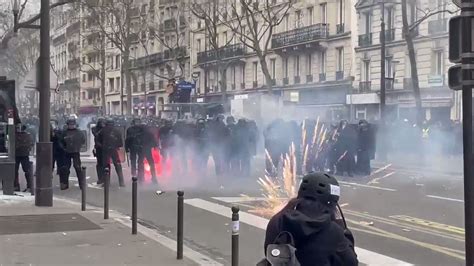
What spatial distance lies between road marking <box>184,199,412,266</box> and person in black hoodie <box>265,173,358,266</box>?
15.3 ft

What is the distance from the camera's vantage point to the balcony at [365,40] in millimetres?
45144

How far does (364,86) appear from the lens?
4531cm

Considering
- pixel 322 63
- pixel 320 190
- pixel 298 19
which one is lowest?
pixel 320 190

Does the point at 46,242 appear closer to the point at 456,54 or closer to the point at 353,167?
the point at 456,54

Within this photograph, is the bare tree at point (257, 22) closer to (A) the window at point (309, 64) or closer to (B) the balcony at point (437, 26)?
(A) the window at point (309, 64)

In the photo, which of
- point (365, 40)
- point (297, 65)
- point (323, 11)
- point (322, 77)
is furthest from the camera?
point (297, 65)

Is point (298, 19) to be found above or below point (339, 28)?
above

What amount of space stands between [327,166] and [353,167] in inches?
31.1

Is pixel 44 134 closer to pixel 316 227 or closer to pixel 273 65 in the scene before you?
pixel 316 227

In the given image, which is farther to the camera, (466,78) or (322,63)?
(322,63)

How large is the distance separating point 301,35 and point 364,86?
7.89m

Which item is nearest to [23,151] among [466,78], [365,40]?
[466,78]

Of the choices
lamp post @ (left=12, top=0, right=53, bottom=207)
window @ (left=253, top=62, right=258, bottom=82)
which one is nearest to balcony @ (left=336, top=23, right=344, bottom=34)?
window @ (left=253, top=62, right=258, bottom=82)

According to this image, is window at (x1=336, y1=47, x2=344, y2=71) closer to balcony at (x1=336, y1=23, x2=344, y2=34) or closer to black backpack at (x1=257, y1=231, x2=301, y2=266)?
balcony at (x1=336, y1=23, x2=344, y2=34)
